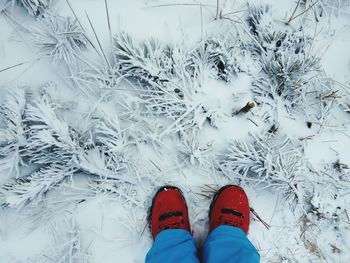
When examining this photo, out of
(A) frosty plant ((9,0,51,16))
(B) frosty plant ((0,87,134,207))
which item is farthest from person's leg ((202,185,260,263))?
(A) frosty plant ((9,0,51,16))

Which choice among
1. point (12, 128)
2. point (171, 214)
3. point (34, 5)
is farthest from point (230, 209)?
point (34, 5)

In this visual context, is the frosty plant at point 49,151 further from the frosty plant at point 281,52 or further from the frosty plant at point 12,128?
the frosty plant at point 281,52

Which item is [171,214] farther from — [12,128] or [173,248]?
[12,128]

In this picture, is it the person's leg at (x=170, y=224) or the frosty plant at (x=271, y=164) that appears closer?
the person's leg at (x=170, y=224)

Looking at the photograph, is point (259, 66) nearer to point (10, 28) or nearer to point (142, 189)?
point (142, 189)

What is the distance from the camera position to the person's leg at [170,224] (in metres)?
1.86

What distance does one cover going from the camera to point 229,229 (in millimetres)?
1944

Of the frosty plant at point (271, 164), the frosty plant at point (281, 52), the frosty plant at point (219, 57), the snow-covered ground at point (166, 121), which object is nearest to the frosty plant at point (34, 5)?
the snow-covered ground at point (166, 121)

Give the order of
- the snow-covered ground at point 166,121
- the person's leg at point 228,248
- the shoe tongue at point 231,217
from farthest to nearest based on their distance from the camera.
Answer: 1. the shoe tongue at point 231,217
2. the snow-covered ground at point 166,121
3. the person's leg at point 228,248

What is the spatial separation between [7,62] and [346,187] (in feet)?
6.73

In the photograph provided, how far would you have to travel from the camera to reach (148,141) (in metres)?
2.00

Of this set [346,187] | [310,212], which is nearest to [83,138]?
[310,212]

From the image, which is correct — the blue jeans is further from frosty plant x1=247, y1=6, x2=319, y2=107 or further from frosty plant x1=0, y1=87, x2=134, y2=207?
frosty plant x1=247, y1=6, x2=319, y2=107

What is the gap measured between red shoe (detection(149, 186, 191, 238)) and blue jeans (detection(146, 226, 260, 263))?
2.6 inches
